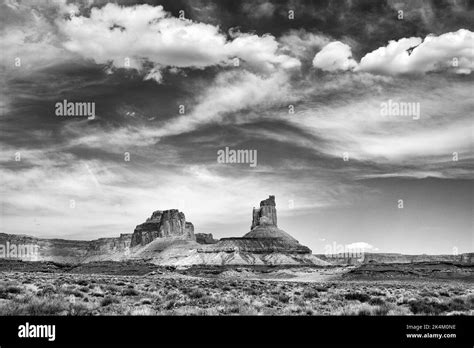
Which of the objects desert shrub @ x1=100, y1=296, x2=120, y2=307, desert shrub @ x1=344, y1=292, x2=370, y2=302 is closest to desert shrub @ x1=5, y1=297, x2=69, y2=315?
desert shrub @ x1=100, y1=296, x2=120, y2=307

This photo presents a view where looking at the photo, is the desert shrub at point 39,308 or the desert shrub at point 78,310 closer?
the desert shrub at point 39,308

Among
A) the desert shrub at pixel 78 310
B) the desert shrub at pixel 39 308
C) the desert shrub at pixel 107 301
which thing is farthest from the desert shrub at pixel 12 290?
the desert shrub at pixel 78 310

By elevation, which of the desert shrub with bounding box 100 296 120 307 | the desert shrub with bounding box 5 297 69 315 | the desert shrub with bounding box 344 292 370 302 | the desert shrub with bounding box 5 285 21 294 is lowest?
the desert shrub with bounding box 344 292 370 302

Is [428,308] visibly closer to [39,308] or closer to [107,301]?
[107,301]

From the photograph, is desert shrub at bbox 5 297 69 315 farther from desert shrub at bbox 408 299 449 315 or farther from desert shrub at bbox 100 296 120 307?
desert shrub at bbox 408 299 449 315

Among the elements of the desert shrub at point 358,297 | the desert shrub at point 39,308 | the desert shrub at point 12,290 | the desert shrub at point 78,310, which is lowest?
the desert shrub at point 358,297

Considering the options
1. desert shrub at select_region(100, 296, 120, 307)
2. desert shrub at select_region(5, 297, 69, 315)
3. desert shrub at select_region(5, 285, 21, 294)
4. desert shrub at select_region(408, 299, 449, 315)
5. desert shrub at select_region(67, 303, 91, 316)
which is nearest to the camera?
desert shrub at select_region(5, 297, 69, 315)

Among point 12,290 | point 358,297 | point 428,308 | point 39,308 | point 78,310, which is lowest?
→ point 358,297

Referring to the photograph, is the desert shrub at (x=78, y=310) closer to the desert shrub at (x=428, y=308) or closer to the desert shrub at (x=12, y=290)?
the desert shrub at (x=12, y=290)

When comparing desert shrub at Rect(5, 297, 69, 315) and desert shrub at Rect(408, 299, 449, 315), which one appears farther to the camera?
desert shrub at Rect(408, 299, 449, 315)

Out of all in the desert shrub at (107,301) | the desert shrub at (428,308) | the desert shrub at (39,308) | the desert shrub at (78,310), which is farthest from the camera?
the desert shrub at (107,301)

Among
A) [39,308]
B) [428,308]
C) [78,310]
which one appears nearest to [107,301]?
[78,310]

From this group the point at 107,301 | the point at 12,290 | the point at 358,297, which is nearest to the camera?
the point at 107,301
